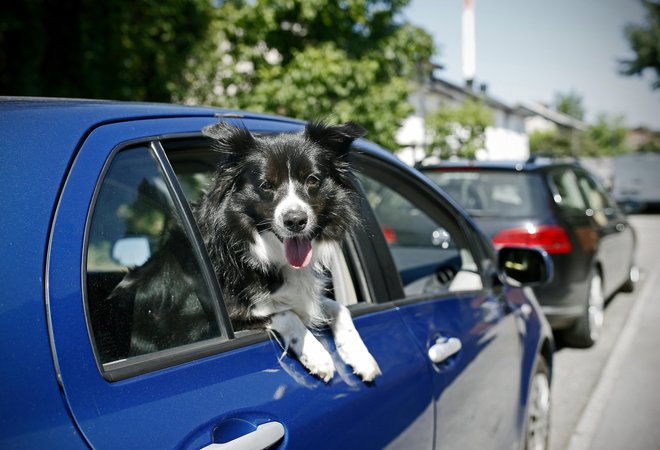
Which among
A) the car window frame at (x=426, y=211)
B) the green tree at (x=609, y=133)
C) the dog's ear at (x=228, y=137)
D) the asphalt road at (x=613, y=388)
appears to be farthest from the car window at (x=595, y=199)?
the green tree at (x=609, y=133)

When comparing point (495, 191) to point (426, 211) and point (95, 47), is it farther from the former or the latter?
point (95, 47)

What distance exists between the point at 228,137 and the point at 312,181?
0.46 meters

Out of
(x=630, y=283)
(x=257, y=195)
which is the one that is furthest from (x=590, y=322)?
(x=257, y=195)

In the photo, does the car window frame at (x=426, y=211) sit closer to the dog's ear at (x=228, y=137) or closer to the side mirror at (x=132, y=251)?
the dog's ear at (x=228, y=137)

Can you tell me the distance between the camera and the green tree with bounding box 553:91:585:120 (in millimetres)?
83562

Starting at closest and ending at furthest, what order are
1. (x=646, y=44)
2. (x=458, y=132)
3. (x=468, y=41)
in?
1. (x=458, y=132)
2. (x=468, y=41)
3. (x=646, y=44)

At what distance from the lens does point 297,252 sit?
2.04 m

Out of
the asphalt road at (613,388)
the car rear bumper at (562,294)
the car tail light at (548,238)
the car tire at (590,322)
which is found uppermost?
the car tail light at (548,238)

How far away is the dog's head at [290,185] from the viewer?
2.03 metres

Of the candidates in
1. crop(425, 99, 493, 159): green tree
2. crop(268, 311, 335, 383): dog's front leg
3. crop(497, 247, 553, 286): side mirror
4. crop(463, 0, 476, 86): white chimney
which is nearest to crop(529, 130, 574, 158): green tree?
crop(463, 0, 476, 86): white chimney

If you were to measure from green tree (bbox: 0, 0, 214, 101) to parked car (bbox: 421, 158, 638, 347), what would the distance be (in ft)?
21.0

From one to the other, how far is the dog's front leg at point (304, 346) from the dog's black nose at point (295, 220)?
327 mm

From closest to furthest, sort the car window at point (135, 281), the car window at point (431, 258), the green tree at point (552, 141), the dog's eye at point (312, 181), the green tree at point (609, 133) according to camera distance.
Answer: the car window at point (135, 281), the dog's eye at point (312, 181), the car window at point (431, 258), the green tree at point (552, 141), the green tree at point (609, 133)

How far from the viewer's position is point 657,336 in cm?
676
